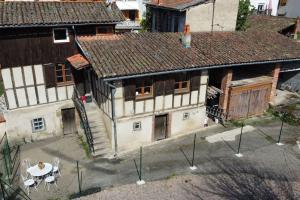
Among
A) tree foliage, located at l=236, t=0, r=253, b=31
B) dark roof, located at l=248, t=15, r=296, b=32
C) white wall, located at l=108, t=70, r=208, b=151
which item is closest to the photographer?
white wall, located at l=108, t=70, r=208, b=151

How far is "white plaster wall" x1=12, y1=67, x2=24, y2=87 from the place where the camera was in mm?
18266

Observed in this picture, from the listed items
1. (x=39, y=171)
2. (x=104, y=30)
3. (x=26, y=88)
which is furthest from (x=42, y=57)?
(x=39, y=171)

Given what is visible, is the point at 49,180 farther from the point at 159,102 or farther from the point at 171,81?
the point at 171,81

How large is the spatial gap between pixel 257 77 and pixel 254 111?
278 cm

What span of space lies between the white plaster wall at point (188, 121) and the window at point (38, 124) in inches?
344

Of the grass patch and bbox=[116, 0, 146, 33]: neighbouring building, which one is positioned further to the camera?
bbox=[116, 0, 146, 33]: neighbouring building

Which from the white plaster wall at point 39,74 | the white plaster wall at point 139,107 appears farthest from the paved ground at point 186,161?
the white plaster wall at point 39,74

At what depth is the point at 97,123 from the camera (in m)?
19.3

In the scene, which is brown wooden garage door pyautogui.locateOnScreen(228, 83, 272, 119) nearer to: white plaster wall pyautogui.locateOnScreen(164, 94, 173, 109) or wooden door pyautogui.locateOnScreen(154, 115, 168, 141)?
white plaster wall pyautogui.locateOnScreen(164, 94, 173, 109)

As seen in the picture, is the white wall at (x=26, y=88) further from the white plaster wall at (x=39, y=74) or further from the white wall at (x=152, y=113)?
the white wall at (x=152, y=113)

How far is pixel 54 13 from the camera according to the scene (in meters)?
18.6

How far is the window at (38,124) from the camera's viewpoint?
20.0m

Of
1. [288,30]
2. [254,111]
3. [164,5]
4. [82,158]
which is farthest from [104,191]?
[288,30]

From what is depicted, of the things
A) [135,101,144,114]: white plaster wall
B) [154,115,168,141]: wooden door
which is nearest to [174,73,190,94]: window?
[154,115,168,141]: wooden door
